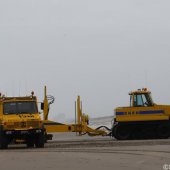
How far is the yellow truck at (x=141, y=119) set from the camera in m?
31.2

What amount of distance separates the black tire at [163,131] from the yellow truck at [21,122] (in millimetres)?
8452

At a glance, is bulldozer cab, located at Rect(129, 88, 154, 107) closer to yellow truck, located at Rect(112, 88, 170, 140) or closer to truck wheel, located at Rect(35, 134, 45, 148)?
yellow truck, located at Rect(112, 88, 170, 140)

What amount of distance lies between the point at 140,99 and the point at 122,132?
2245 mm

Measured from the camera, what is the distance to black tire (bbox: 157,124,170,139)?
30.8 meters

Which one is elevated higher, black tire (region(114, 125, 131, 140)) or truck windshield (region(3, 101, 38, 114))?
truck windshield (region(3, 101, 38, 114))

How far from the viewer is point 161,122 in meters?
31.2

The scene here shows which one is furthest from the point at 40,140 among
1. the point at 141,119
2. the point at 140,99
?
the point at 140,99

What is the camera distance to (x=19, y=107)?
2531cm

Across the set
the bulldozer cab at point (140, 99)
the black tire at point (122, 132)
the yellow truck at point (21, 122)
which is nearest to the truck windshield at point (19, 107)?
the yellow truck at point (21, 122)

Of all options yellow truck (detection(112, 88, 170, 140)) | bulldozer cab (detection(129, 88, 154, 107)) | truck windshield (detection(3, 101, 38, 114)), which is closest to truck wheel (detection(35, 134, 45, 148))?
truck windshield (detection(3, 101, 38, 114))

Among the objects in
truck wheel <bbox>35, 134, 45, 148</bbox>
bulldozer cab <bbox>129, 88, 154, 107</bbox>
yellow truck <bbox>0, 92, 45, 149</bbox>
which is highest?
bulldozer cab <bbox>129, 88, 154, 107</bbox>

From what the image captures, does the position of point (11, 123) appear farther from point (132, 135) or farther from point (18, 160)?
point (132, 135)

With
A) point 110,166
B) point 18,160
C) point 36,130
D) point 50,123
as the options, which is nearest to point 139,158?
point 110,166

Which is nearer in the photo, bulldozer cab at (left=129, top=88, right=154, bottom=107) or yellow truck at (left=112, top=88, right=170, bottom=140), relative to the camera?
yellow truck at (left=112, top=88, right=170, bottom=140)
